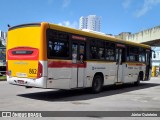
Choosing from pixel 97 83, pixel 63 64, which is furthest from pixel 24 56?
pixel 97 83

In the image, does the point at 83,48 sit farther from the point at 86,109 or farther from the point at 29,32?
the point at 86,109

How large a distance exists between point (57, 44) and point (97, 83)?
3938mm

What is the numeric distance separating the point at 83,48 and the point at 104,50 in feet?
6.66

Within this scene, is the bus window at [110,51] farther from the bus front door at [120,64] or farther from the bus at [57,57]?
the bus front door at [120,64]

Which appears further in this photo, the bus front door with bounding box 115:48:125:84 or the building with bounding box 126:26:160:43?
the building with bounding box 126:26:160:43

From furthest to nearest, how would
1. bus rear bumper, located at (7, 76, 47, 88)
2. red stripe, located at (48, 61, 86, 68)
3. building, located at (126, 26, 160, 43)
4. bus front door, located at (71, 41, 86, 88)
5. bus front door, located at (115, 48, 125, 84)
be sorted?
building, located at (126, 26, 160, 43) → bus front door, located at (115, 48, 125, 84) → bus front door, located at (71, 41, 86, 88) → red stripe, located at (48, 61, 86, 68) → bus rear bumper, located at (7, 76, 47, 88)

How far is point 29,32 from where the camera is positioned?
12.5 meters

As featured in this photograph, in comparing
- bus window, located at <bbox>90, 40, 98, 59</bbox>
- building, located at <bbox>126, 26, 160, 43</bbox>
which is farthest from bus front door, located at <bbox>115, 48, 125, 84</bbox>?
building, located at <bbox>126, 26, 160, 43</bbox>

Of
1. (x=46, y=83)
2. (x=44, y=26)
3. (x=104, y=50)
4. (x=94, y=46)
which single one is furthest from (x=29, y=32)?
(x=104, y=50)

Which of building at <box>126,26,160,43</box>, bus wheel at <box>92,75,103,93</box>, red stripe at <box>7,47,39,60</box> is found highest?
building at <box>126,26,160,43</box>

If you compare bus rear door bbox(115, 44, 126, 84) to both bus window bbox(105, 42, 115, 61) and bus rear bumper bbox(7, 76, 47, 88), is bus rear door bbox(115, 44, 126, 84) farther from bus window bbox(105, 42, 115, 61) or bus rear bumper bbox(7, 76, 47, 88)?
bus rear bumper bbox(7, 76, 47, 88)

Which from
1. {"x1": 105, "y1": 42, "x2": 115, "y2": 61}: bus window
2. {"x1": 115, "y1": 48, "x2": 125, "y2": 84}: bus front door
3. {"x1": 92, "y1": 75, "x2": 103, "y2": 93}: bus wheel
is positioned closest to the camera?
{"x1": 92, "y1": 75, "x2": 103, "y2": 93}: bus wheel

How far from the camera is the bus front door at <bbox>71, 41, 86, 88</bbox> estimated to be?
13.6 metres

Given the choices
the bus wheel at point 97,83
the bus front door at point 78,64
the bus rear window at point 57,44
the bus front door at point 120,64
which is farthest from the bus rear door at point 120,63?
the bus rear window at point 57,44
